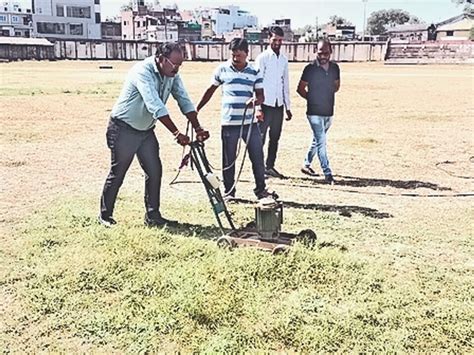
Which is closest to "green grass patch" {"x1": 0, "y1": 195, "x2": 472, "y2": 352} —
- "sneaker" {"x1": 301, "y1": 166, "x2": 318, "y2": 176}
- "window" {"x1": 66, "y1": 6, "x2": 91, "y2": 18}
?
"sneaker" {"x1": 301, "y1": 166, "x2": 318, "y2": 176}

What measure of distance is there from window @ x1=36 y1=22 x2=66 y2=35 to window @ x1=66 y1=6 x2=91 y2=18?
2.61 m

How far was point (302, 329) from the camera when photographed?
365cm

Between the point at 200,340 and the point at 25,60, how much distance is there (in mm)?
63483

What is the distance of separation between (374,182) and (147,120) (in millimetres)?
4065

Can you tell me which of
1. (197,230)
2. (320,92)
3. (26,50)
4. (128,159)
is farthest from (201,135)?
(26,50)

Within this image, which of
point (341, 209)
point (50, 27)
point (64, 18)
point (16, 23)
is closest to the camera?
point (341, 209)

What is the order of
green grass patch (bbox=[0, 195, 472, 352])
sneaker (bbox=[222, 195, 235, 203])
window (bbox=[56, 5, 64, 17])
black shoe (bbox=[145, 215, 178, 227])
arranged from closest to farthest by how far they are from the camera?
1. green grass patch (bbox=[0, 195, 472, 352])
2. black shoe (bbox=[145, 215, 178, 227])
3. sneaker (bbox=[222, 195, 235, 203])
4. window (bbox=[56, 5, 64, 17])

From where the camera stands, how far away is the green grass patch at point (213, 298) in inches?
140

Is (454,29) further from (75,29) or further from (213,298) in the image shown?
(213,298)

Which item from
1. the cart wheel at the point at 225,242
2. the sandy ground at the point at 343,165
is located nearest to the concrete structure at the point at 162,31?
the sandy ground at the point at 343,165

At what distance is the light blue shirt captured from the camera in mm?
5047

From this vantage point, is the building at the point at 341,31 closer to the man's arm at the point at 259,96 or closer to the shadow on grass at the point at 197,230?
the man's arm at the point at 259,96

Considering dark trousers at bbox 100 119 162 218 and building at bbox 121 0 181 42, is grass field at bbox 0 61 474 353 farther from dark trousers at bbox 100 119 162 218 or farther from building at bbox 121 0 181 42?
building at bbox 121 0 181 42

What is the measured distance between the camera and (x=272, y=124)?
7926mm
